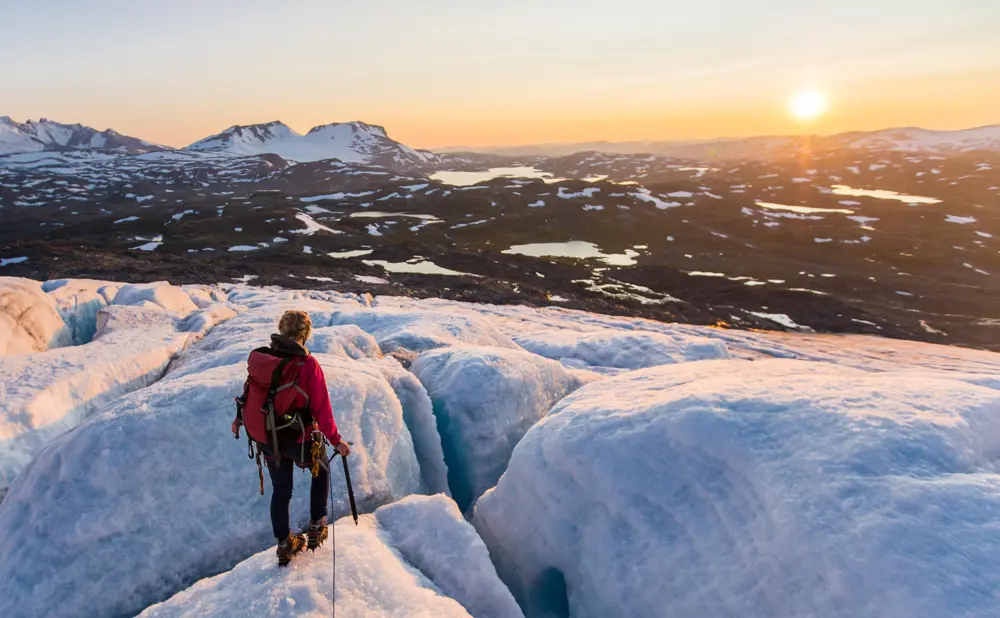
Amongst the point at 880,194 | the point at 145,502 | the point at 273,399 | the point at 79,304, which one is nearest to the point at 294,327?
the point at 273,399

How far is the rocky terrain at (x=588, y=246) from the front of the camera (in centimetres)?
5259

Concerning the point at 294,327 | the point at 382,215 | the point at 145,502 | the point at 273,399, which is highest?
the point at 294,327

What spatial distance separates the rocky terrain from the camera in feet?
173

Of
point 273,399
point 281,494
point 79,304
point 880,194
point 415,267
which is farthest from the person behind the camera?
point 880,194

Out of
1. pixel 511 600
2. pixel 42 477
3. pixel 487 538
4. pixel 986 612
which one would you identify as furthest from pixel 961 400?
pixel 42 477

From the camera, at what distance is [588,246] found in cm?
9000

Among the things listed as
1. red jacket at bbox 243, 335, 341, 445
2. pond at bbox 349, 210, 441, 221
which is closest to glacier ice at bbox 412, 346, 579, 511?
red jacket at bbox 243, 335, 341, 445

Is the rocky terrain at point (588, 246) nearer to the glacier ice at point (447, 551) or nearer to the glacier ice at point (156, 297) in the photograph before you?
the glacier ice at point (156, 297)

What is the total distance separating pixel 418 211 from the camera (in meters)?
115

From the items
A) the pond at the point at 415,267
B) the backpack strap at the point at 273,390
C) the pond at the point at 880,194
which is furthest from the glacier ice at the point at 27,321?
the pond at the point at 880,194

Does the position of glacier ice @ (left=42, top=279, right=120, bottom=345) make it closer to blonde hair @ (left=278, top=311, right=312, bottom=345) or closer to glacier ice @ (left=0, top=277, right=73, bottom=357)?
glacier ice @ (left=0, top=277, right=73, bottom=357)

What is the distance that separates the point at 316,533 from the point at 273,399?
84.9 inches

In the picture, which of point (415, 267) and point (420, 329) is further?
point (415, 267)

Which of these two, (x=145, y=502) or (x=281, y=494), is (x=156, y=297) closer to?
(x=145, y=502)
